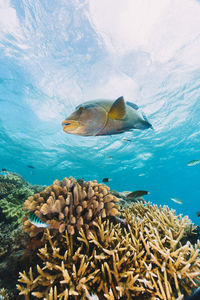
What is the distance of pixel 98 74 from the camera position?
452 inches

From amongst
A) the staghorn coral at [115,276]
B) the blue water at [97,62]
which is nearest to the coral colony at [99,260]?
the staghorn coral at [115,276]

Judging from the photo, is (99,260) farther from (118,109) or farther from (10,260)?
(118,109)

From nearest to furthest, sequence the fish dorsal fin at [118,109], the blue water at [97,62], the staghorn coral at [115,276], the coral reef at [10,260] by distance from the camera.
Result: the fish dorsal fin at [118,109]
the staghorn coral at [115,276]
the coral reef at [10,260]
the blue water at [97,62]

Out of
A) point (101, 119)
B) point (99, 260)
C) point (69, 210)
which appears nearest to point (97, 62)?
point (69, 210)

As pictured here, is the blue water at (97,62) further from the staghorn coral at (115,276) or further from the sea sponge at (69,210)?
the staghorn coral at (115,276)

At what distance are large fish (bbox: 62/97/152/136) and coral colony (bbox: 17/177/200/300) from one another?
1765 mm

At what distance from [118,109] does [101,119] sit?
0.56 feet

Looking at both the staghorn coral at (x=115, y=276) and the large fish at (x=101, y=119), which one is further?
the staghorn coral at (x=115, y=276)

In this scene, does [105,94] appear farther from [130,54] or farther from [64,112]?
[64,112]

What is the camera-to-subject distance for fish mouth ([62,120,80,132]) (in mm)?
1142

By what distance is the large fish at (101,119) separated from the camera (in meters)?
1.14

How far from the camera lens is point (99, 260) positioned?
201 centimetres

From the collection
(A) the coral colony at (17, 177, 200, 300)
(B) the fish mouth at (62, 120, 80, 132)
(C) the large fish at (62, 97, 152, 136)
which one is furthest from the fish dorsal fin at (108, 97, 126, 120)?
(A) the coral colony at (17, 177, 200, 300)

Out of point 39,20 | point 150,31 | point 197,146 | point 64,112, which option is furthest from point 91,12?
point 197,146
